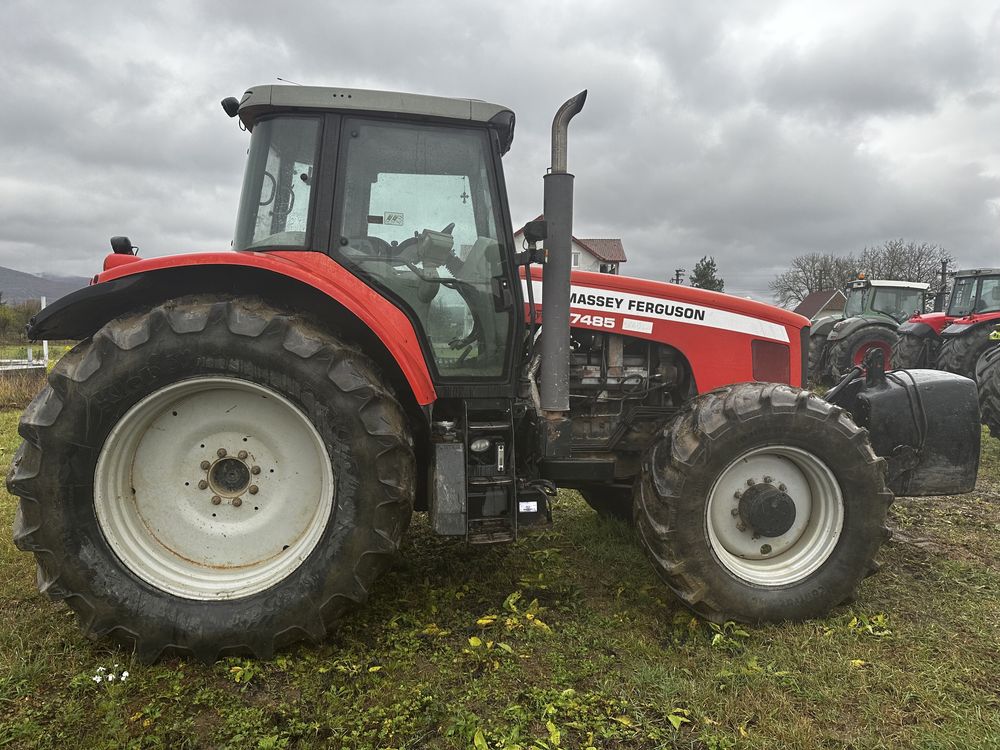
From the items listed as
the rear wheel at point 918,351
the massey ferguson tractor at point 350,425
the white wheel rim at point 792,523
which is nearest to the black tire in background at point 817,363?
the rear wheel at point 918,351

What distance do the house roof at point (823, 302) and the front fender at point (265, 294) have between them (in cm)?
4791

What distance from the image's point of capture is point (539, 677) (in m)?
2.56

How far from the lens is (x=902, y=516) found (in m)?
4.66

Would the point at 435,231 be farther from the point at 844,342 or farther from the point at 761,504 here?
the point at 844,342

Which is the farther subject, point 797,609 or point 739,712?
point 797,609

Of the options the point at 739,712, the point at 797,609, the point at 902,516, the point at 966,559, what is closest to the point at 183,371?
the point at 739,712

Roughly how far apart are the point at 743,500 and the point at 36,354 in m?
19.4

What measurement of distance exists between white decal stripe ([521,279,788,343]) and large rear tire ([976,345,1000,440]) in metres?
4.65

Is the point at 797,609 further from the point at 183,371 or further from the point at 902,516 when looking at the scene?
the point at 183,371

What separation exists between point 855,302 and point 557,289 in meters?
15.2

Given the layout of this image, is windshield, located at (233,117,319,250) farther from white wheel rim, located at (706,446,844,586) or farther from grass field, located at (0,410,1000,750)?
white wheel rim, located at (706,446,844,586)

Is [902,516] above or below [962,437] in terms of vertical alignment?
below

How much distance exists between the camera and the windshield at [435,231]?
287 centimetres

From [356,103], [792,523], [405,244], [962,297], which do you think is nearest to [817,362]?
[962,297]
